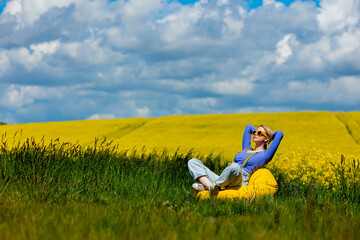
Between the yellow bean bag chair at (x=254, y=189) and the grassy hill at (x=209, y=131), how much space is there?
396 inches

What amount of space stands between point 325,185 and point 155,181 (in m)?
4.13

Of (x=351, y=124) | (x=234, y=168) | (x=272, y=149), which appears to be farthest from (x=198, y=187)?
(x=351, y=124)

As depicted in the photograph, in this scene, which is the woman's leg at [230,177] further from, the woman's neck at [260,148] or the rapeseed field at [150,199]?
the woman's neck at [260,148]

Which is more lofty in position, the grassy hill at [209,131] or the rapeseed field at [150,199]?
the grassy hill at [209,131]

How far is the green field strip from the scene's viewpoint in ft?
78.3

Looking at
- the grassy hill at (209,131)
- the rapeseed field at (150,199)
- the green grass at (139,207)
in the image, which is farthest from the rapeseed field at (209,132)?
the green grass at (139,207)

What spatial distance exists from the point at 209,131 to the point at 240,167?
19.0m

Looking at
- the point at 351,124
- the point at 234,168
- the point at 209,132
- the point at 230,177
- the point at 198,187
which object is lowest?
the point at 198,187

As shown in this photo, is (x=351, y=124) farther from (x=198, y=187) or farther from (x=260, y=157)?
(x=198, y=187)

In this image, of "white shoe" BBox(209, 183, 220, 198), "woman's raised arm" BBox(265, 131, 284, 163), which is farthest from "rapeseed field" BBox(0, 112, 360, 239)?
"woman's raised arm" BBox(265, 131, 284, 163)

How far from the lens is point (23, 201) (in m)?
5.16

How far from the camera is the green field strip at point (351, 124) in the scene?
78.3 feet

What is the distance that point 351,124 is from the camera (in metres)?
26.9

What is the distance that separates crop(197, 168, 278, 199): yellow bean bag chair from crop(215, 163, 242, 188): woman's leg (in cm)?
11
